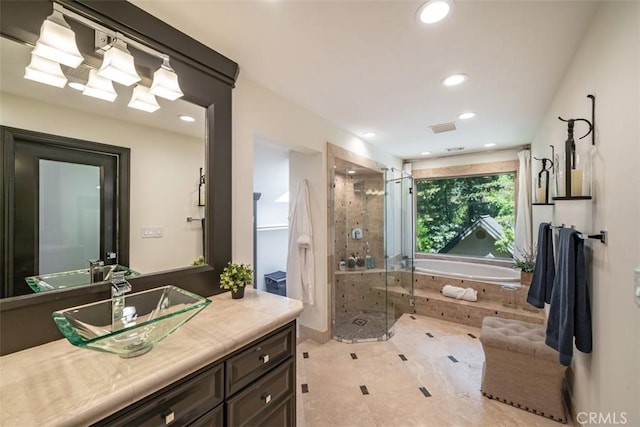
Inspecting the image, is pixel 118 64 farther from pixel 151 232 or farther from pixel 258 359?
pixel 258 359

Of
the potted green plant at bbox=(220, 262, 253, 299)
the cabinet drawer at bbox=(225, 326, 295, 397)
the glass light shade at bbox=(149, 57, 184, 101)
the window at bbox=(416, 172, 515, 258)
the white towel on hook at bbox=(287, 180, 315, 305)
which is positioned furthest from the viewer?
the window at bbox=(416, 172, 515, 258)

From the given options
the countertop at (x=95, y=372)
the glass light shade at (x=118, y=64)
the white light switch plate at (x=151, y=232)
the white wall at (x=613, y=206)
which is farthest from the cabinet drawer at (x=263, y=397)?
the glass light shade at (x=118, y=64)

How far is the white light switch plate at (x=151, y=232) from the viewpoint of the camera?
1392 millimetres

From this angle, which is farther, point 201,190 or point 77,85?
point 201,190

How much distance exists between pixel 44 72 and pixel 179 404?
143cm

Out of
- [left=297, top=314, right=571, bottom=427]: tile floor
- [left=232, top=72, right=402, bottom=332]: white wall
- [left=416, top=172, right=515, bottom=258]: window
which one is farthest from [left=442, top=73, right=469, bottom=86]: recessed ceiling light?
[left=416, top=172, right=515, bottom=258]: window

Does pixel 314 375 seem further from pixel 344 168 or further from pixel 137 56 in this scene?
pixel 137 56

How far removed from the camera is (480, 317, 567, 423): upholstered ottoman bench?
1.78 m

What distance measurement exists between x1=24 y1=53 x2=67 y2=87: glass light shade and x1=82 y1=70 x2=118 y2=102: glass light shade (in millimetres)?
84

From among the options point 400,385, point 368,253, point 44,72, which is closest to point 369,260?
point 368,253

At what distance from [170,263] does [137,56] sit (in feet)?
3.58

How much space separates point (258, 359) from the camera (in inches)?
46.8

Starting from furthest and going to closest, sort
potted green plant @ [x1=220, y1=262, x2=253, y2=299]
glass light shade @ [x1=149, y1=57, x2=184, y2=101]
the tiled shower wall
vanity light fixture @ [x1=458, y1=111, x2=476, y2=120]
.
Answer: the tiled shower wall
vanity light fixture @ [x1=458, y1=111, x2=476, y2=120]
potted green plant @ [x1=220, y1=262, x2=253, y2=299]
glass light shade @ [x1=149, y1=57, x2=184, y2=101]

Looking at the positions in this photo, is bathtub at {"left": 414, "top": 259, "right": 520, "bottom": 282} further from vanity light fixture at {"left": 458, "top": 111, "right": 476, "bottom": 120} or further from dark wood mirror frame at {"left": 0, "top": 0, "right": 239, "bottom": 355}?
dark wood mirror frame at {"left": 0, "top": 0, "right": 239, "bottom": 355}
